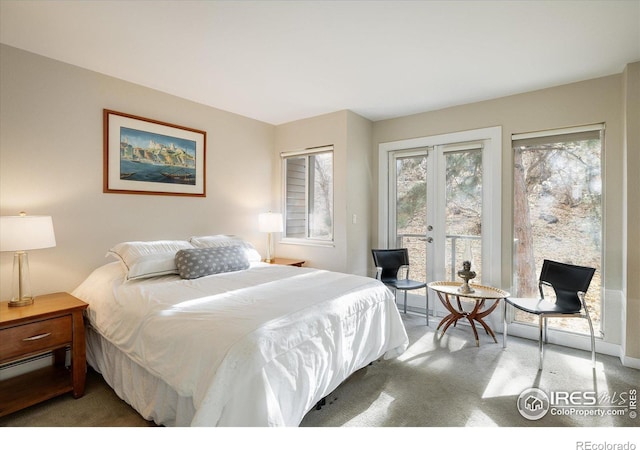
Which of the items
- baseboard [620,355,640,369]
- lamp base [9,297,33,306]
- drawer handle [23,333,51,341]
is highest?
lamp base [9,297,33,306]

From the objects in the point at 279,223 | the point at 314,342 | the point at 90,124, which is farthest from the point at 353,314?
the point at 90,124

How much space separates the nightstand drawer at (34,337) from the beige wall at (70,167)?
0.63 meters

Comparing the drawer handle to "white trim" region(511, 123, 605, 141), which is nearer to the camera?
the drawer handle

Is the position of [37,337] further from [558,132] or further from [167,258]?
[558,132]

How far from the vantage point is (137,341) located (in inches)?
72.2

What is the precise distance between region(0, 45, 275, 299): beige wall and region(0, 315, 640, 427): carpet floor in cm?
108

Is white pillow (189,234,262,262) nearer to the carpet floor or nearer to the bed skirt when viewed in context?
the bed skirt

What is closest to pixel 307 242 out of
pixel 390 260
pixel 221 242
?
pixel 390 260

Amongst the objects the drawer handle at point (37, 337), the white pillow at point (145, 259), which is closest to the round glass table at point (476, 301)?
the white pillow at point (145, 259)
